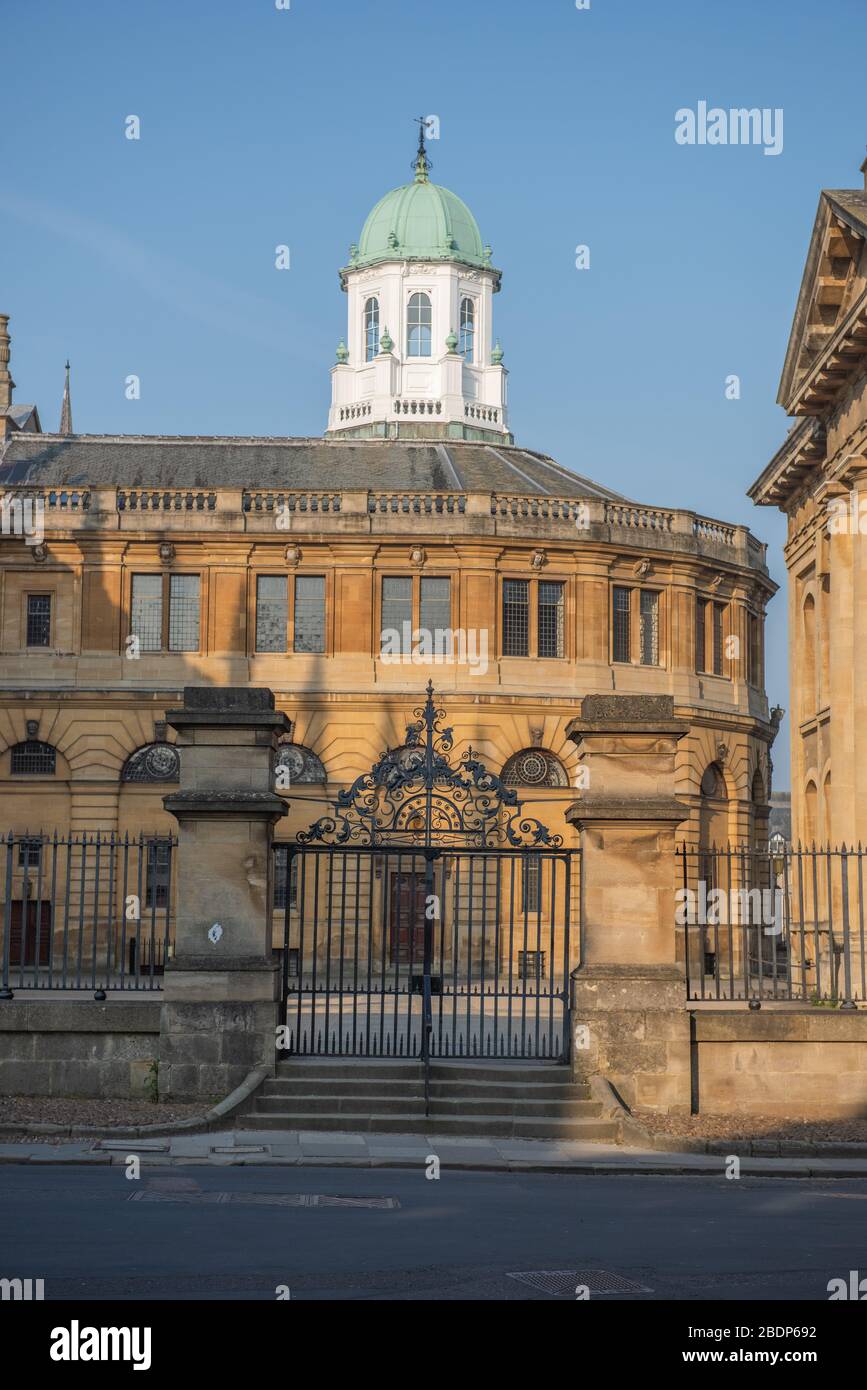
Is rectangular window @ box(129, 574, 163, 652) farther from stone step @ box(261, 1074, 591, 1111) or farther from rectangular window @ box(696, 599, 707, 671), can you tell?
stone step @ box(261, 1074, 591, 1111)

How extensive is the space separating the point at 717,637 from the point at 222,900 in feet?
118

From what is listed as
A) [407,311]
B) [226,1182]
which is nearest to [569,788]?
[407,311]

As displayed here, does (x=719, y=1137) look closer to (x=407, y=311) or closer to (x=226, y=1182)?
(x=226, y=1182)

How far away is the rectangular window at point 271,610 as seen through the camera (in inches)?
1972

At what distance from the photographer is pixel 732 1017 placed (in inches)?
784

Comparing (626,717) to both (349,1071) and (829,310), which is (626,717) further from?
(829,310)

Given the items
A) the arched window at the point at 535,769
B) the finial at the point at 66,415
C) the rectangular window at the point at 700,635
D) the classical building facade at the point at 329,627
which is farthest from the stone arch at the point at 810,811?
the finial at the point at 66,415

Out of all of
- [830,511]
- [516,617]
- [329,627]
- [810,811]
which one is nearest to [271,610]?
[329,627]

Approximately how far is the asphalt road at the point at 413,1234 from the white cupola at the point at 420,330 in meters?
51.2

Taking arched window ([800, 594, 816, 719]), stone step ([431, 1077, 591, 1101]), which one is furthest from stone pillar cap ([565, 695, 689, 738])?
arched window ([800, 594, 816, 719])

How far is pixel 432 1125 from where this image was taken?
18875 millimetres

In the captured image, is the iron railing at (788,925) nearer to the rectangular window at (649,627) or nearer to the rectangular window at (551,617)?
the rectangular window at (649,627)

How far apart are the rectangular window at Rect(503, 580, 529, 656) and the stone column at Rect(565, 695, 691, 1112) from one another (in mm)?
29698

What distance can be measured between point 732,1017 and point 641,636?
32.3 meters
